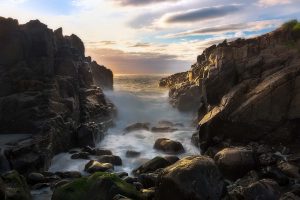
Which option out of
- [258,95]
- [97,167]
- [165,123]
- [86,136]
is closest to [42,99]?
[86,136]

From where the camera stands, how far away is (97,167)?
92.6ft

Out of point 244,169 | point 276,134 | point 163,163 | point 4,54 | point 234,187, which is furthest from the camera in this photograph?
point 4,54

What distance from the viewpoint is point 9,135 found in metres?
32.6

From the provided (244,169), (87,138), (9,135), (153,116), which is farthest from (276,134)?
(153,116)

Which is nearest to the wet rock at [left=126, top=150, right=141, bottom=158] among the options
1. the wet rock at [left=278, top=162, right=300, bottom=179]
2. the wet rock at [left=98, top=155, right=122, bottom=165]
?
the wet rock at [left=98, top=155, right=122, bottom=165]

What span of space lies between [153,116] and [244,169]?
3204 cm

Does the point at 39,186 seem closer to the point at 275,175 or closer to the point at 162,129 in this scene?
the point at 275,175

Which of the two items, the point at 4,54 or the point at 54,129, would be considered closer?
the point at 54,129

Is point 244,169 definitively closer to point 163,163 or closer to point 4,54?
point 163,163

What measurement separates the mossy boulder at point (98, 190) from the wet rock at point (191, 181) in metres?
1.72

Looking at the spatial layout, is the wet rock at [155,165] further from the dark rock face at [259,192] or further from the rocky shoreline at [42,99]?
the dark rock face at [259,192]

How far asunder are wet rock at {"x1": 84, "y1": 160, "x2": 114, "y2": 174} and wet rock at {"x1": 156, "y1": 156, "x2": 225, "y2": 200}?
10.1 metres

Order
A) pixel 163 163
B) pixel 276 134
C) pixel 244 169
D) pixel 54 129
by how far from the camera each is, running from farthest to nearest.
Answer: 1. pixel 54 129
2. pixel 276 134
3. pixel 163 163
4. pixel 244 169

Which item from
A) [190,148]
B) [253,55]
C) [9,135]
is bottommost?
[190,148]
